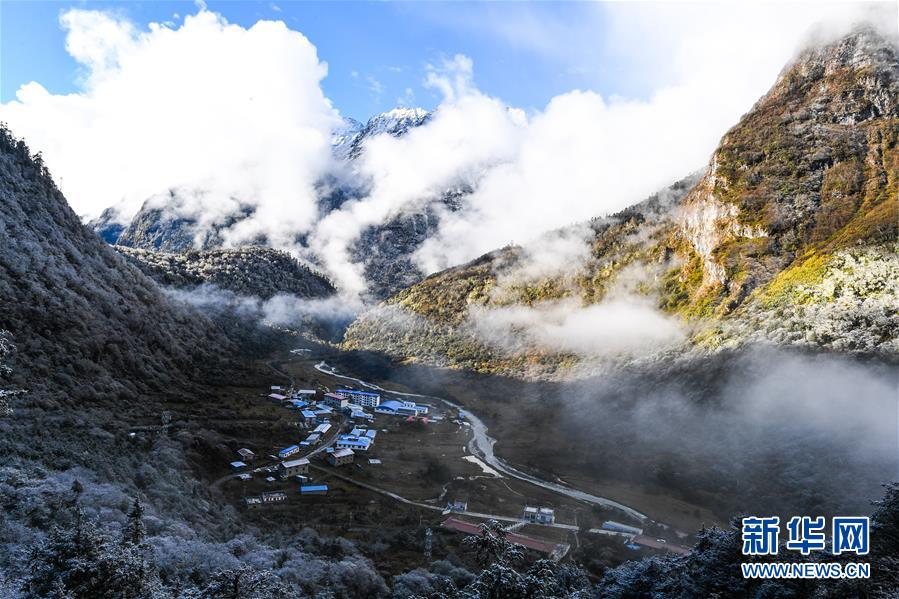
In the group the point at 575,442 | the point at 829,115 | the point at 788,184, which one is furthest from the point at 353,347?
the point at 829,115

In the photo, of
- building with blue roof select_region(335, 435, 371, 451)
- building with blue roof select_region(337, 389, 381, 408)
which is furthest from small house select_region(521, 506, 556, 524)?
building with blue roof select_region(337, 389, 381, 408)

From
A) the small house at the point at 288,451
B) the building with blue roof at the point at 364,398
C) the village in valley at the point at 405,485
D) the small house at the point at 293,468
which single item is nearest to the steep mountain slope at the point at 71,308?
the village in valley at the point at 405,485

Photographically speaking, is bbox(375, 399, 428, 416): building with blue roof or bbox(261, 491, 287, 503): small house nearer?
bbox(261, 491, 287, 503): small house

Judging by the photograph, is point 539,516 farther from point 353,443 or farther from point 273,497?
point 353,443

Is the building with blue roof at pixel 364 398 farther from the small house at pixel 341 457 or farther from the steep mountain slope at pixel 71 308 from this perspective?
the small house at pixel 341 457

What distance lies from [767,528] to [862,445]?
49.0 meters

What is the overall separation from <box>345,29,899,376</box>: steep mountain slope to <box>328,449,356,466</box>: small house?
200 feet

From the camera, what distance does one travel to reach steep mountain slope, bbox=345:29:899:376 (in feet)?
271

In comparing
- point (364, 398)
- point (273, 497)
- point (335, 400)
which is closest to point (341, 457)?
point (273, 497)

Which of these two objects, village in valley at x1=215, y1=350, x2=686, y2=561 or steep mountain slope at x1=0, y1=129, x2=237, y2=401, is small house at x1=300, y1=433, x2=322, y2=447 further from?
steep mountain slope at x1=0, y1=129, x2=237, y2=401

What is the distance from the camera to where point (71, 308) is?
274 feet

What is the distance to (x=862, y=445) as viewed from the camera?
61.0m

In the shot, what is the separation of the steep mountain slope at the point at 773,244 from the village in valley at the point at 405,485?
139ft

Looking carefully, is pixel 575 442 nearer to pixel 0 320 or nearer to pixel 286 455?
pixel 286 455
